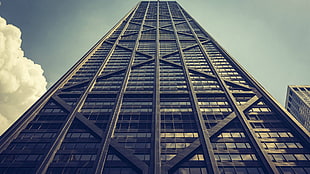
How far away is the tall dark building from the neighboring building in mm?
79350

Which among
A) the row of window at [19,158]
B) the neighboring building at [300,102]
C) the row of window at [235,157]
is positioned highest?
the neighboring building at [300,102]

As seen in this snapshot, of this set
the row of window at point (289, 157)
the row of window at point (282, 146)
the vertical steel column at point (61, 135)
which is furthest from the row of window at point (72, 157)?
the row of window at point (282, 146)

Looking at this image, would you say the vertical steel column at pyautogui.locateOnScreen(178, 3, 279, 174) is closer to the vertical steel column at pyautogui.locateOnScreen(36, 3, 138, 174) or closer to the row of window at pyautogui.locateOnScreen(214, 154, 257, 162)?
the row of window at pyautogui.locateOnScreen(214, 154, 257, 162)

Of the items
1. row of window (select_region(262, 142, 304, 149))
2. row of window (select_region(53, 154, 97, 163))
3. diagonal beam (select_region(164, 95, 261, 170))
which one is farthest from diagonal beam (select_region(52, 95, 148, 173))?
row of window (select_region(262, 142, 304, 149))

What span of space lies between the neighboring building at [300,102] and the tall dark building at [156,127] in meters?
79.3

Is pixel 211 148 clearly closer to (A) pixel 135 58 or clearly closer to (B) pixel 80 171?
(B) pixel 80 171

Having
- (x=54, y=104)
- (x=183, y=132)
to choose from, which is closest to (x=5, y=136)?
(x=54, y=104)

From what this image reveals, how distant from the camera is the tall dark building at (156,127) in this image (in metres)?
23.8

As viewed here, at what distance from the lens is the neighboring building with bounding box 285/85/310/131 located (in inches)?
3967

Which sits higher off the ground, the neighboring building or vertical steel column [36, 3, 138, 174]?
the neighboring building

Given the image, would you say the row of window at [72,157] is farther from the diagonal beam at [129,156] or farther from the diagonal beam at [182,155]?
the diagonal beam at [182,155]

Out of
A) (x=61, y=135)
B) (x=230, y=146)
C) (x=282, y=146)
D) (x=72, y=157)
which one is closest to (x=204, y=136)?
(x=230, y=146)

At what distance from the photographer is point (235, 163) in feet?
78.7

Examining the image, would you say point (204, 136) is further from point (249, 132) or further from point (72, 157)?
point (72, 157)
